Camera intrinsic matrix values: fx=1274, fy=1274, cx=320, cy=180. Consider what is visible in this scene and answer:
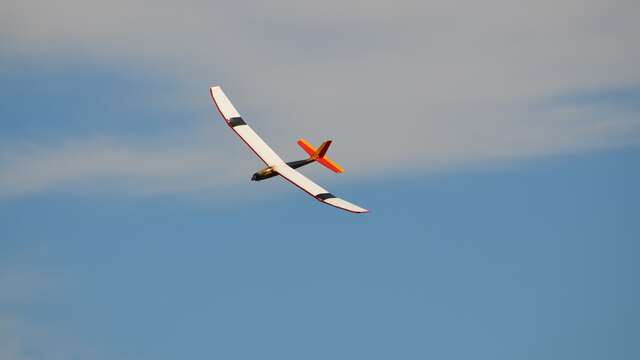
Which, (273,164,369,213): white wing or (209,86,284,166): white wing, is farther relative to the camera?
(209,86,284,166): white wing

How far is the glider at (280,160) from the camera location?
12389 centimetres

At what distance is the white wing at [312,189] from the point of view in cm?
12119

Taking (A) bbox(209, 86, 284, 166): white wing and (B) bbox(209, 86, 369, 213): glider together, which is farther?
(A) bbox(209, 86, 284, 166): white wing

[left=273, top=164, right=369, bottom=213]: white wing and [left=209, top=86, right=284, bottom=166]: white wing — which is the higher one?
[left=209, top=86, right=284, bottom=166]: white wing

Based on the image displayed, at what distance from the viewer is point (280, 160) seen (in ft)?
430

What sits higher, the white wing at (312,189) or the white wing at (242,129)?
the white wing at (242,129)

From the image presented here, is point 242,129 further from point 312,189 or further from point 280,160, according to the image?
point 312,189

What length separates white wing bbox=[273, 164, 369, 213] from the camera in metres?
121

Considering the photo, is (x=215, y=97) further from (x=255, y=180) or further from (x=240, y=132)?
(x=255, y=180)

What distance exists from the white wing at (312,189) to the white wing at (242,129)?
1726 millimetres

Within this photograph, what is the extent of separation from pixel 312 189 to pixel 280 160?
7168 millimetres

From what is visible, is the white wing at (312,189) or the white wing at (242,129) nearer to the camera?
the white wing at (312,189)

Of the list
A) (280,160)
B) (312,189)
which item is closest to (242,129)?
(280,160)

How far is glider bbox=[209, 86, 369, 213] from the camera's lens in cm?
12389
